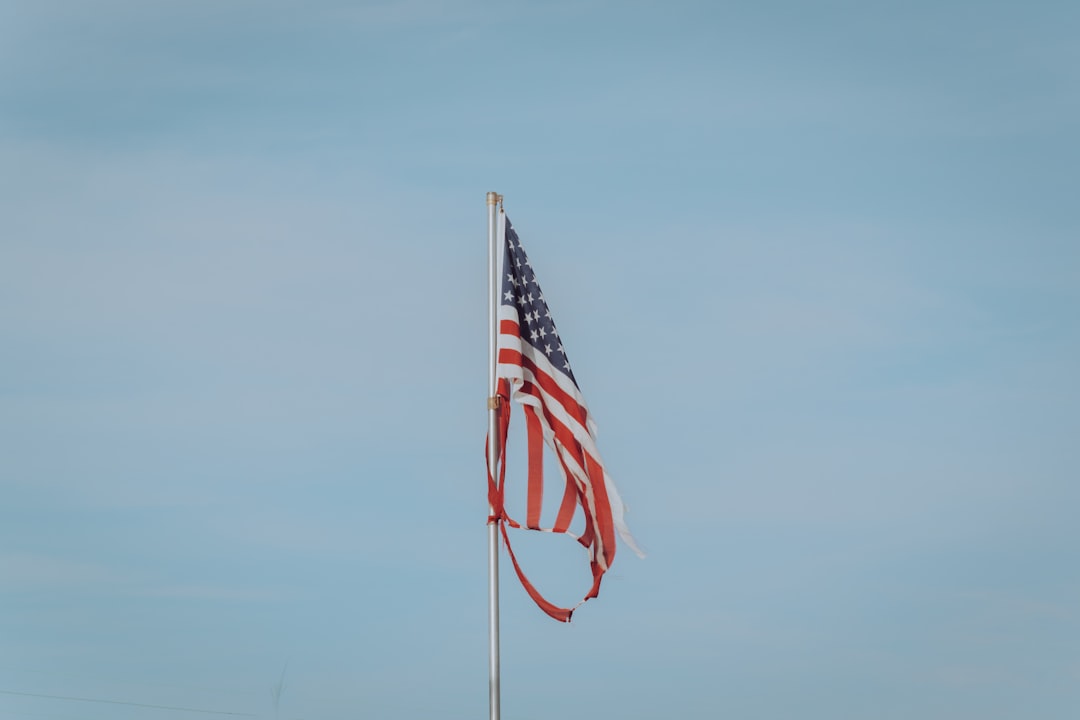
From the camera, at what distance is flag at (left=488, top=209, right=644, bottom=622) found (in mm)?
17172

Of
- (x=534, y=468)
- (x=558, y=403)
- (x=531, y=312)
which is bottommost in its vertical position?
(x=534, y=468)

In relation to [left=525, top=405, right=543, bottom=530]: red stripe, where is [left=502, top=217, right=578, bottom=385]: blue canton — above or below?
above

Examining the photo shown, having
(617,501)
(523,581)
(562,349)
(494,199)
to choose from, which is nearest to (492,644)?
(523,581)

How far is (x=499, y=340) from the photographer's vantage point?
17.2 metres

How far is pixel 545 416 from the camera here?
1752cm

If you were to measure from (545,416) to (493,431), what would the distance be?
57 cm

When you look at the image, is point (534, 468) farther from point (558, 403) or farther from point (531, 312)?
point (531, 312)

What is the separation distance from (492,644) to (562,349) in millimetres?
2971

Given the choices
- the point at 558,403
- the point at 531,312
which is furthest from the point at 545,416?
the point at 531,312

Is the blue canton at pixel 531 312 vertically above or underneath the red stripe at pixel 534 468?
above

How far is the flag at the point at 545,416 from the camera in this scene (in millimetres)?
17172

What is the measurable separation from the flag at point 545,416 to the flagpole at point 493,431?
0.06 meters

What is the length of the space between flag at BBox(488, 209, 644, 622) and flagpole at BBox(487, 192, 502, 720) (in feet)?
0.21

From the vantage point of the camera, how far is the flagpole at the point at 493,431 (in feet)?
55.0
